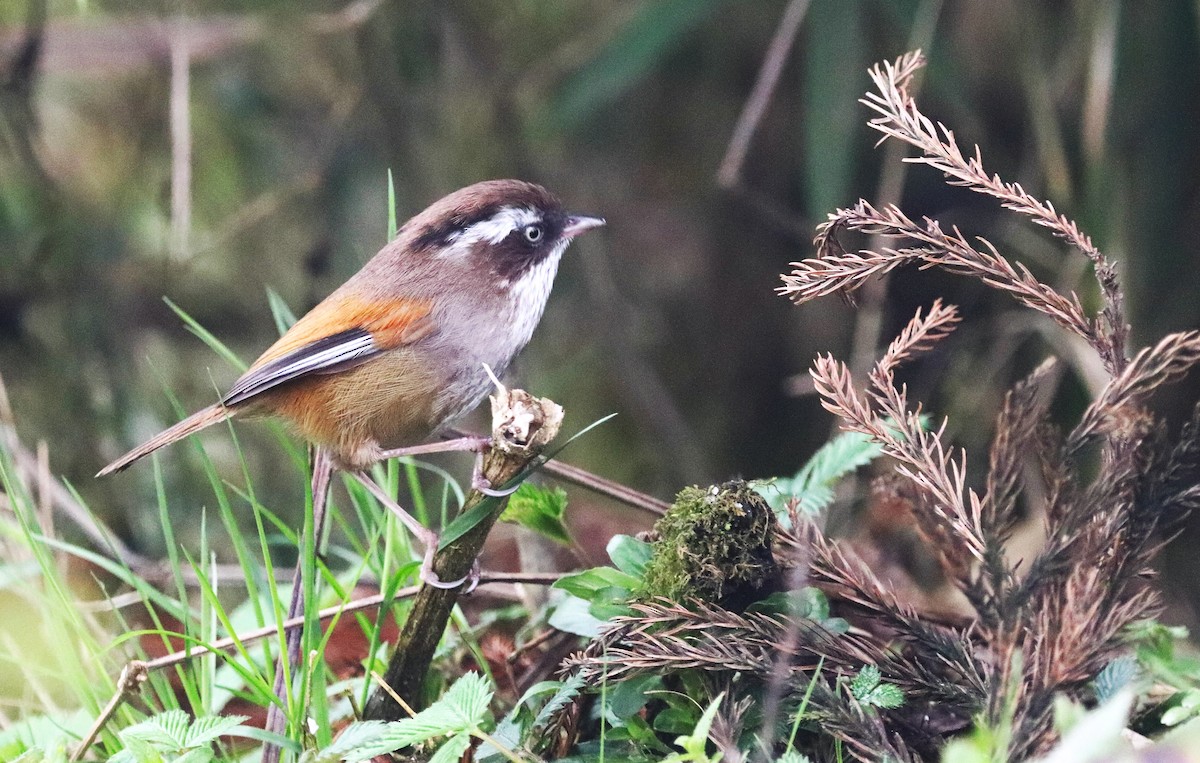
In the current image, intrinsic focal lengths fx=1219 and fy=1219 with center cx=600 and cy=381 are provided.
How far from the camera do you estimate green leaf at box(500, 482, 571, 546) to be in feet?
9.00

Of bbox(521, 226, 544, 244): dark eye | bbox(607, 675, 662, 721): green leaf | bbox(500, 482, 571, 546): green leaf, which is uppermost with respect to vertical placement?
bbox(521, 226, 544, 244): dark eye

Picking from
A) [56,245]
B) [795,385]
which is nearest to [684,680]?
[795,385]

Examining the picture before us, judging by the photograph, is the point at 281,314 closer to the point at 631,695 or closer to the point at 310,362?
the point at 310,362

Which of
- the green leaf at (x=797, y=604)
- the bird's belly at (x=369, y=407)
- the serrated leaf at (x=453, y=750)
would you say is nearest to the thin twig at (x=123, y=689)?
the serrated leaf at (x=453, y=750)

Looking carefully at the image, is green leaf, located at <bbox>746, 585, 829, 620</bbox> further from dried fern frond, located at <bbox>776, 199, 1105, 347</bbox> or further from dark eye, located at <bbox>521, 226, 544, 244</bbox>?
dark eye, located at <bbox>521, 226, 544, 244</bbox>

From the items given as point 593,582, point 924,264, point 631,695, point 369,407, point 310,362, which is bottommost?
point 631,695

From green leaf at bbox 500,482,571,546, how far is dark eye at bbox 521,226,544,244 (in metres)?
1.16

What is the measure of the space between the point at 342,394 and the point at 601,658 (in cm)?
144

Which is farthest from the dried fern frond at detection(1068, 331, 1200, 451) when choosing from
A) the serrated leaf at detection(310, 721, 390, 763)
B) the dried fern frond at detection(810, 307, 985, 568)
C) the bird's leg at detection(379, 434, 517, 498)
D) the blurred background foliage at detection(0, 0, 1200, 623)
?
the blurred background foliage at detection(0, 0, 1200, 623)

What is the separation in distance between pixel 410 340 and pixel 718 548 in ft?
4.59

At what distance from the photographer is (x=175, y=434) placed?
11.1ft

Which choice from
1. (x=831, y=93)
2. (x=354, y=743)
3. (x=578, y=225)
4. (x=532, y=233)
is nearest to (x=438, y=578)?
(x=354, y=743)

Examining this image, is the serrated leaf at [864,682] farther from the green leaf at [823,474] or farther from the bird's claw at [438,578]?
the bird's claw at [438,578]

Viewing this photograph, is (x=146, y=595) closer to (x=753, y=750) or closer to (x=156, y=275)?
(x=753, y=750)
